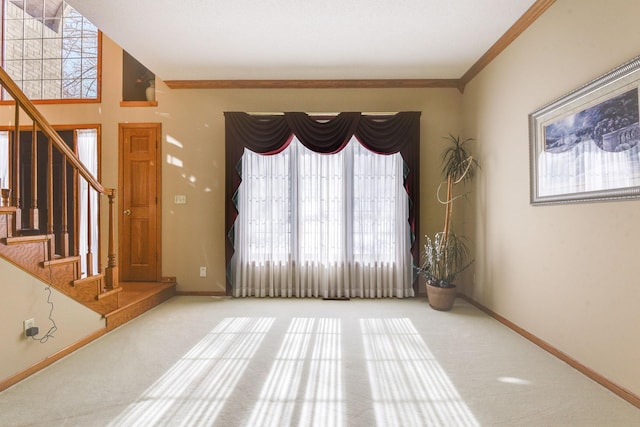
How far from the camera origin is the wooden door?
4414mm

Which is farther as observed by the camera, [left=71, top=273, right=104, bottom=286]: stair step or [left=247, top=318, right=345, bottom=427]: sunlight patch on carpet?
[left=71, top=273, right=104, bottom=286]: stair step

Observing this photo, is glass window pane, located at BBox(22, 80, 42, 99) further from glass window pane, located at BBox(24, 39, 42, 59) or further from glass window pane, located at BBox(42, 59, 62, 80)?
glass window pane, located at BBox(24, 39, 42, 59)

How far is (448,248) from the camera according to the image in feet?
13.1

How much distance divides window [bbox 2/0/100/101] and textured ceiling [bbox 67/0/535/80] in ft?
4.57

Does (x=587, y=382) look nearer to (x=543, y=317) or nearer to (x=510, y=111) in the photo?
(x=543, y=317)

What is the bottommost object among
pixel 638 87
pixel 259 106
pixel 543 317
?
pixel 543 317

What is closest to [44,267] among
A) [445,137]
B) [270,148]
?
[270,148]

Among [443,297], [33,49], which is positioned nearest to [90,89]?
[33,49]

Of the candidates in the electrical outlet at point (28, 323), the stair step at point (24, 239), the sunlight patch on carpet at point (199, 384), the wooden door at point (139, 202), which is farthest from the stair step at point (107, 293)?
the wooden door at point (139, 202)

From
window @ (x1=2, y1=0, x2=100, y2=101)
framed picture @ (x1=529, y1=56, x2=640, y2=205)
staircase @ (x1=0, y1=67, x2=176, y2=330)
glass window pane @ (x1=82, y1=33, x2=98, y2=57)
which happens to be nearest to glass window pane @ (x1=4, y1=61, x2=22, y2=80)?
window @ (x1=2, y1=0, x2=100, y2=101)

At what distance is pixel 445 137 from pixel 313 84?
1900 millimetres

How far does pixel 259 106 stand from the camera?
4.43 metres

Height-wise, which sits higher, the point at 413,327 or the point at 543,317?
the point at 543,317

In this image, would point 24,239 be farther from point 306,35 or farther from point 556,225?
point 556,225
